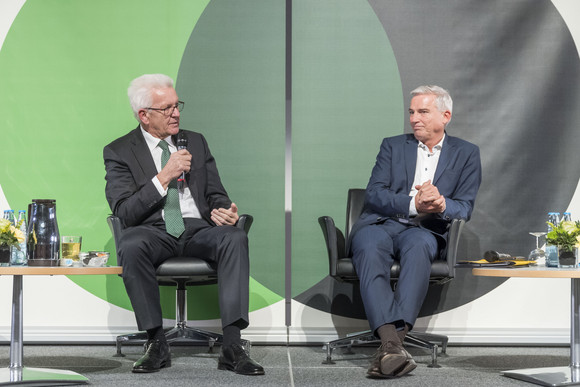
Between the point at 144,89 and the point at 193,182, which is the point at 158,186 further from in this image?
the point at 144,89

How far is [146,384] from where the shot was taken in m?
2.88

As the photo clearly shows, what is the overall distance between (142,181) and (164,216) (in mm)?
214

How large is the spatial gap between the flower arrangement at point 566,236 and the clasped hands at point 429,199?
0.67 meters

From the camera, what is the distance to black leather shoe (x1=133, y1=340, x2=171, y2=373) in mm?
3154

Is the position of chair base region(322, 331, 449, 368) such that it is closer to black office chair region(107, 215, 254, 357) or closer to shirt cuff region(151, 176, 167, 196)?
black office chair region(107, 215, 254, 357)

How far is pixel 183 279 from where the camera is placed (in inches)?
146

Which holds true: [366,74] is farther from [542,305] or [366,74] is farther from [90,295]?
[90,295]

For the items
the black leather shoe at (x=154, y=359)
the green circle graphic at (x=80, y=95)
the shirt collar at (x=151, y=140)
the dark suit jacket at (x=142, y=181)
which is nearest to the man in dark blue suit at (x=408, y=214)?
the dark suit jacket at (x=142, y=181)

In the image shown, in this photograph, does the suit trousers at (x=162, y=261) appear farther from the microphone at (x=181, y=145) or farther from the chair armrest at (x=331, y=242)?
the chair armrest at (x=331, y=242)

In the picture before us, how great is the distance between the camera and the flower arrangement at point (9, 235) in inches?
110

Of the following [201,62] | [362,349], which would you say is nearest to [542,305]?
[362,349]

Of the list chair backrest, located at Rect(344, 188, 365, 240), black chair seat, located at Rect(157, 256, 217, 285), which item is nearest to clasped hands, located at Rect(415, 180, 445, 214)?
chair backrest, located at Rect(344, 188, 365, 240)

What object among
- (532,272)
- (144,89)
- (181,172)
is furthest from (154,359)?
(532,272)

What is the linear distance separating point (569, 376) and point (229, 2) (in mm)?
2876
